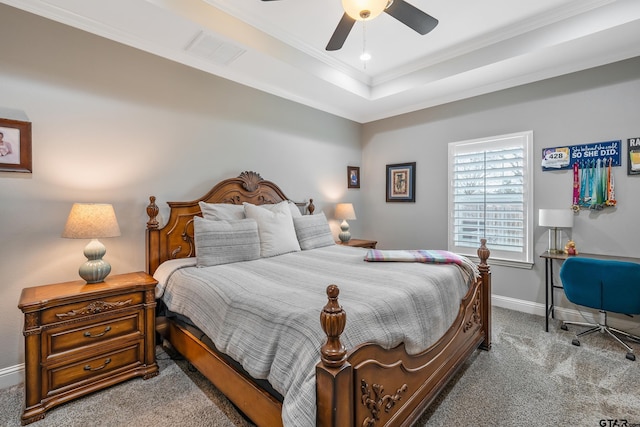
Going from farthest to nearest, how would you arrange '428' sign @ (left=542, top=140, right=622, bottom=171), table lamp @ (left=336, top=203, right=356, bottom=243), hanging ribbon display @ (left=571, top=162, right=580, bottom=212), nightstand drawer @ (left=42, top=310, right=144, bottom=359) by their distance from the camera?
table lamp @ (left=336, top=203, right=356, bottom=243) → hanging ribbon display @ (left=571, top=162, right=580, bottom=212) → '428' sign @ (left=542, top=140, right=622, bottom=171) → nightstand drawer @ (left=42, top=310, right=144, bottom=359)

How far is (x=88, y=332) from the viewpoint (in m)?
1.93

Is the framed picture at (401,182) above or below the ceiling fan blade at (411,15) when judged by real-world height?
below

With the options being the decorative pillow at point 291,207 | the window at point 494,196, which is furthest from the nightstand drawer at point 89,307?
the window at point 494,196

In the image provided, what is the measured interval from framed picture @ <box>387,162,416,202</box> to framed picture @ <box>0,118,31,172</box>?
13.0 ft

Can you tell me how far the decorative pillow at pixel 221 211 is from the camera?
2.79 meters

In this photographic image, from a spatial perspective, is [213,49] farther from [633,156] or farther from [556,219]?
[633,156]

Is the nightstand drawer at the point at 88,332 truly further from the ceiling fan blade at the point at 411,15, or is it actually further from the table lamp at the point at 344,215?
the ceiling fan blade at the point at 411,15

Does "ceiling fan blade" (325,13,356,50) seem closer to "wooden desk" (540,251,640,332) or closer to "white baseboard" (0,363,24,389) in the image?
"wooden desk" (540,251,640,332)

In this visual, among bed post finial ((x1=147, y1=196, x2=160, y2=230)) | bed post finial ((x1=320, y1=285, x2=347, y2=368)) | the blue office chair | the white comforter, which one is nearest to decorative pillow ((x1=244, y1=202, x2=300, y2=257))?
the white comforter

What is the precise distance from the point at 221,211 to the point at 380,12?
2079 millimetres

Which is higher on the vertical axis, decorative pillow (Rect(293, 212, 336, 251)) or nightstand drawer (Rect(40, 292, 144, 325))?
decorative pillow (Rect(293, 212, 336, 251))

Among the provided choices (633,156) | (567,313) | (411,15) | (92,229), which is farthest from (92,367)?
(633,156)

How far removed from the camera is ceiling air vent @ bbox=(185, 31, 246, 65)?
2564mm

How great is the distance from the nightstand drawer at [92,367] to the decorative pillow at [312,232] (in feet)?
5.52
